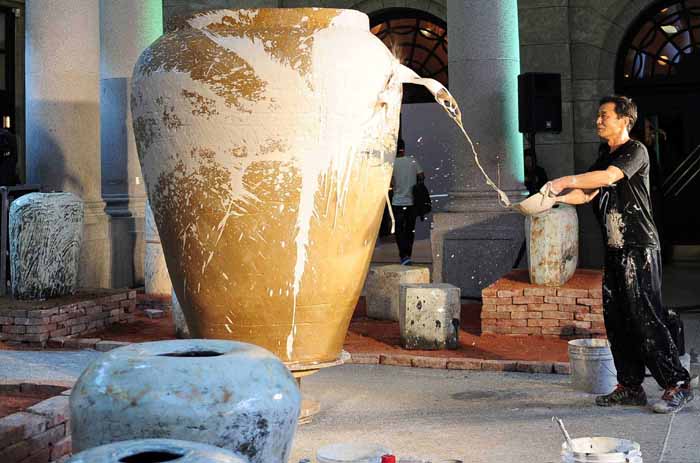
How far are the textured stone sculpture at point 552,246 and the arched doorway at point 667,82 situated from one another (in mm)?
6258

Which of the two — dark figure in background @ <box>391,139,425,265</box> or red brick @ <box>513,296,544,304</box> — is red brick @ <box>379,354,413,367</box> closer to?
red brick @ <box>513,296,544,304</box>

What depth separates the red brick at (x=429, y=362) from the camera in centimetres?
717

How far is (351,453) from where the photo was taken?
13.4ft

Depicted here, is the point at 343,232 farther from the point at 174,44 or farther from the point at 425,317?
the point at 425,317

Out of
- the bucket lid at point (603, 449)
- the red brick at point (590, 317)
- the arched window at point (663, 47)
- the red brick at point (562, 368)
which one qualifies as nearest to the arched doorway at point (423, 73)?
the arched window at point (663, 47)

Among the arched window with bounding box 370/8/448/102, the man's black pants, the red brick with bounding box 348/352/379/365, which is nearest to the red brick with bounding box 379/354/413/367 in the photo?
the red brick with bounding box 348/352/379/365

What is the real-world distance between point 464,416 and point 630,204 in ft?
4.63

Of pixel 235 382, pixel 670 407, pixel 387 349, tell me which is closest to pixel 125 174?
pixel 387 349

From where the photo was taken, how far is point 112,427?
10.5 feet

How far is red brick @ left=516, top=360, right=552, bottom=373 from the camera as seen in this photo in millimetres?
6934

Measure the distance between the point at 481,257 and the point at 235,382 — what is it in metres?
7.19

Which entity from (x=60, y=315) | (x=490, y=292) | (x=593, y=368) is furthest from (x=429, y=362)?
(x=60, y=315)

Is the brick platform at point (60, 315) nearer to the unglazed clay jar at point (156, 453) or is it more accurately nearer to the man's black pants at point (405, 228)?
the man's black pants at point (405, 228)

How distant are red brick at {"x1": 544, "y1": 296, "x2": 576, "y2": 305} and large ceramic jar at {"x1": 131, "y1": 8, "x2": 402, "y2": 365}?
3272 millimetres
